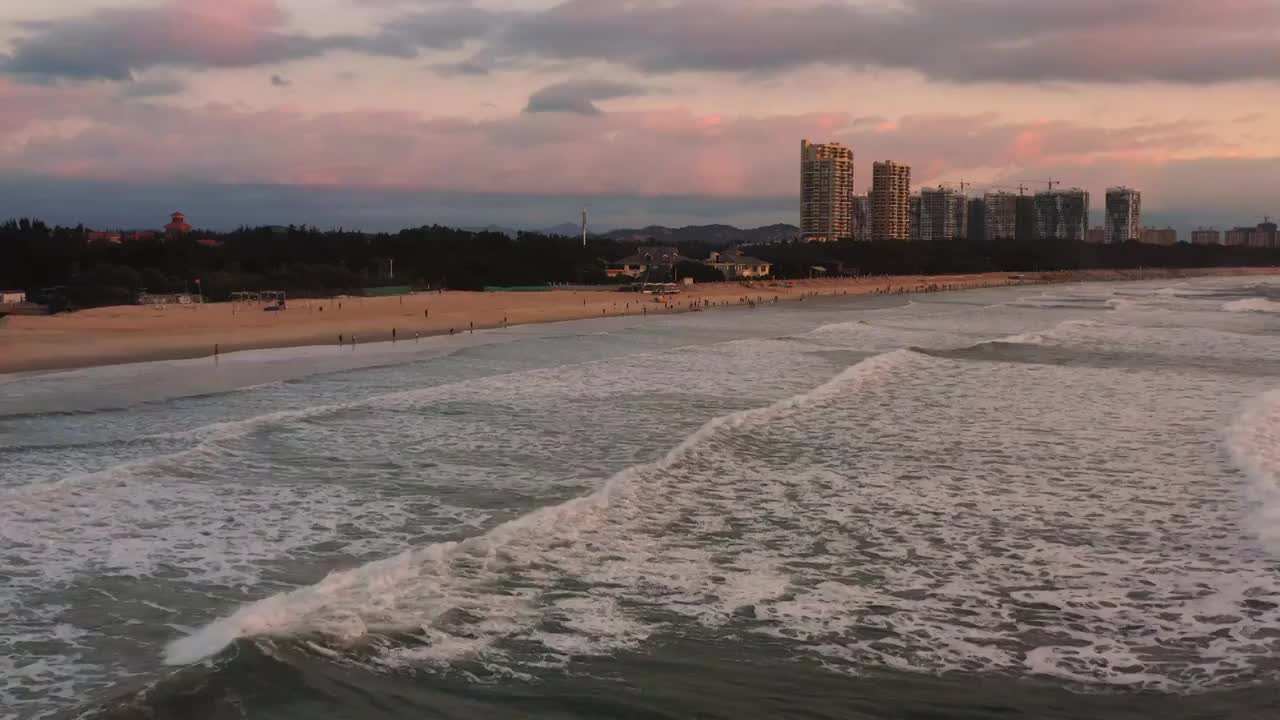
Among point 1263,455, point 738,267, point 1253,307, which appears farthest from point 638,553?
point 738,267

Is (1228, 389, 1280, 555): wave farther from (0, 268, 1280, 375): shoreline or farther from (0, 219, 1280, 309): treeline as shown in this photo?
(0, 219, 1280, 309): treeline

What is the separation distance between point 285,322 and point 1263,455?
3723 cm

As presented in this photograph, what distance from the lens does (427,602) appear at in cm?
874

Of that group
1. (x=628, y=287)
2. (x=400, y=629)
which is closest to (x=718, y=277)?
(x=628, y=287)

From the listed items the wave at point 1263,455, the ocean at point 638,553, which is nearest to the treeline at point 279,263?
the ocean at point 638,553

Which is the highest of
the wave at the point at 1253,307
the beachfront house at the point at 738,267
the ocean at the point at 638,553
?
the beachfront house at the point at 738,267

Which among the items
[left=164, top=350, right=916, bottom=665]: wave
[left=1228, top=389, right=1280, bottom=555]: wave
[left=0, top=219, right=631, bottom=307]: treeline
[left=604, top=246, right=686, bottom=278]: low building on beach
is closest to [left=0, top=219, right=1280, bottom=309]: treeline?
[left=0, top=219, right=631, bottom=307]: treeline

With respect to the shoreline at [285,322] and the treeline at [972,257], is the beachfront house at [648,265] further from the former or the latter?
the treeline at [972,257]

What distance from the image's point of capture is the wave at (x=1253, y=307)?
59.8 metres

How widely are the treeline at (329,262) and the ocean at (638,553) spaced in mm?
36304

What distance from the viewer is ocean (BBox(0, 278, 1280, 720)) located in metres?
7.10

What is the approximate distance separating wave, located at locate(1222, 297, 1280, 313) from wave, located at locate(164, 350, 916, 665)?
6037cm

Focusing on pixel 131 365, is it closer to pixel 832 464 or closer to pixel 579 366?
pixel 579 366

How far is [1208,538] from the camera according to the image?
1086cm
